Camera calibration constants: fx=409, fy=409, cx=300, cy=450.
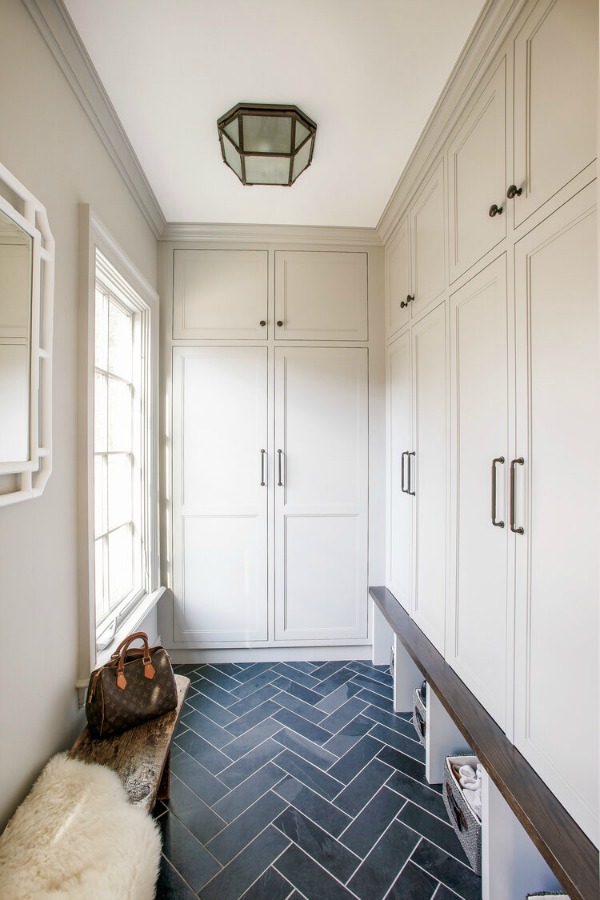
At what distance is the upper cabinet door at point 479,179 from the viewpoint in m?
1.28

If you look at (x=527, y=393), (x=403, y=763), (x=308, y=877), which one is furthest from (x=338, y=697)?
(x=527, y=393)

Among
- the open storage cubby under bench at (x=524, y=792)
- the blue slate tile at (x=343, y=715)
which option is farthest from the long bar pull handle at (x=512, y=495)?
the blue slate tile at (x=343, y=715)

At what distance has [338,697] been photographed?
2.28m

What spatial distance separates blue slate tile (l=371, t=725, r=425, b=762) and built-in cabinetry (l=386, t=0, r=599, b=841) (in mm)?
580

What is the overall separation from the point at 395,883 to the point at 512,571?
1087 millimetres

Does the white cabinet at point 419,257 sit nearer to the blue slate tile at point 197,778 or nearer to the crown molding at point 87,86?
the crown molding at point 87,86

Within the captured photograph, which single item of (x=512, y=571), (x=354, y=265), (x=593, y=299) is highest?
(x=354, y=265)

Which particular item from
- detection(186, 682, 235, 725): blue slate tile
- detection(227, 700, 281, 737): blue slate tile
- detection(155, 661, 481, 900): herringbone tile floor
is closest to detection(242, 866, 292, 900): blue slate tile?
detection(155, 661, 481, 900): herringbone tile floor

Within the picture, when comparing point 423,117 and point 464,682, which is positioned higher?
point 423,117

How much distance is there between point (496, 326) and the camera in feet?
4.31

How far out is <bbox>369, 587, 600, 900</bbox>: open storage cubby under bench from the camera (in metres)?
0.86

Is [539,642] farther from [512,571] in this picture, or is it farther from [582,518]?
[582,518]

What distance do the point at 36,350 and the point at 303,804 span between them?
1893 millimetres

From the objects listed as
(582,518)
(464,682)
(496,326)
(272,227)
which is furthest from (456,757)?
(272,227)
